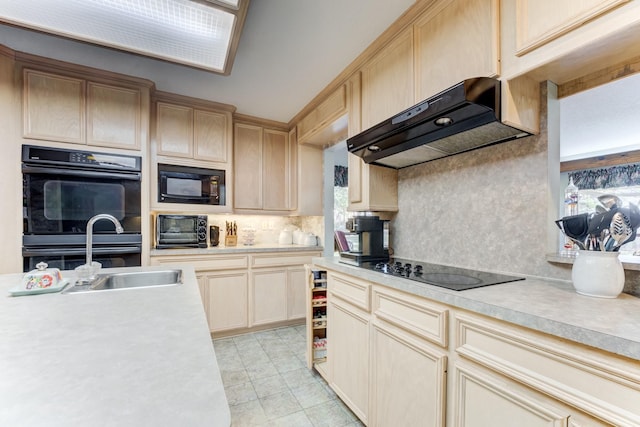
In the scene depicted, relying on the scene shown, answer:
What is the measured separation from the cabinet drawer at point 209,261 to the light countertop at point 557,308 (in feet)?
6.44

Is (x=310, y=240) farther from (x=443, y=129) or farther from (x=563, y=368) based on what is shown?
(x=563, y=368)

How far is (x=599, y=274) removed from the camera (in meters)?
0.97

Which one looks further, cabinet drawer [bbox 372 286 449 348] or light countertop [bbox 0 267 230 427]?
cabinet drawer [bbox 372 286 449 348]

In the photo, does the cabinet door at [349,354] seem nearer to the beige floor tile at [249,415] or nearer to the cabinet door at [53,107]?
the beige floor tile at [249,415]

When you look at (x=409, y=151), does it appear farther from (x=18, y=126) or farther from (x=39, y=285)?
(x=18, y=126)

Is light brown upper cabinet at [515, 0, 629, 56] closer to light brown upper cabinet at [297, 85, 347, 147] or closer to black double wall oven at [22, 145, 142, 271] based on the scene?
light brown upper cabinet at [297, 85, 347, 147]

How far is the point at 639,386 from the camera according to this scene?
0.64 metres

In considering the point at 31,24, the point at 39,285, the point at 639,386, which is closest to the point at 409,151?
the point at 639,386

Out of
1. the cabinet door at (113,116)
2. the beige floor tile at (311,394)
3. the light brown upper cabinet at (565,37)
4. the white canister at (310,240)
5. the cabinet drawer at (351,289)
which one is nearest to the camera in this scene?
the light brown upper cabinet at (565,37)

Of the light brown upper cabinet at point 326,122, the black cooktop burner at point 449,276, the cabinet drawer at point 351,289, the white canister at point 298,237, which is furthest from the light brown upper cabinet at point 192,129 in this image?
the black cooktop burner at point 449,276

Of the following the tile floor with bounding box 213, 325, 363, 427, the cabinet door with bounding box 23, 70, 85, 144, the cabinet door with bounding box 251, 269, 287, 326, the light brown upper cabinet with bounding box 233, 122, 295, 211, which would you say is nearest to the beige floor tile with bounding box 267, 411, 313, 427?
the tile floor with bounding box 213, 325, 363, 427

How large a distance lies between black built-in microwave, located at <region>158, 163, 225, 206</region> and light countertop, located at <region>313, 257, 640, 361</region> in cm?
224

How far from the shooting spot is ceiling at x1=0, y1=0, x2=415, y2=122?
1591mm

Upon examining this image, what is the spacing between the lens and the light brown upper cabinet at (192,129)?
269 cm
